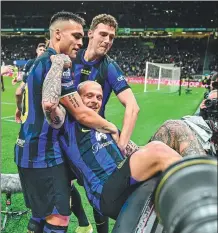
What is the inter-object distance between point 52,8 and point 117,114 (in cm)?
3498

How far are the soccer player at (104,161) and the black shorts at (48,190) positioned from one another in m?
0.12

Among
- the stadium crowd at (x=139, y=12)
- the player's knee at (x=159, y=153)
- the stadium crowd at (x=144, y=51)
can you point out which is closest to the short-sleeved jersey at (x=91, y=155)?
the player's knee at (x=159, y=153)

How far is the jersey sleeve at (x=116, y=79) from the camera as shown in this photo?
2.89m

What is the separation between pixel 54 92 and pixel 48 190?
641 mm

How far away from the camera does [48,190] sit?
234 cm

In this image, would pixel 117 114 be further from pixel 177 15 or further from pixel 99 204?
pixel 177 15

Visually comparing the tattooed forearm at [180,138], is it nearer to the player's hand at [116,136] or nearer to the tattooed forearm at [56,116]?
the player's hand at [116,136]

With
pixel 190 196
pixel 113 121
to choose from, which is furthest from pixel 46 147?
pixel 113 121

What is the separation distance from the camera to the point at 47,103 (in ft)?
6.83

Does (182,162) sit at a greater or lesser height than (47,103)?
greater

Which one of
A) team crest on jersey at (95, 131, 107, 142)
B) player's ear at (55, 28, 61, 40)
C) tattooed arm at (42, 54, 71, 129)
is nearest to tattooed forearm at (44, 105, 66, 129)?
tattooed arm at (42, 54, 71, 129)

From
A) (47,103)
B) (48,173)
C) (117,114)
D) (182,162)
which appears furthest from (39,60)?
(117,114)

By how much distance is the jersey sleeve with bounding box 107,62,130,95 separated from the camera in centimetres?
289

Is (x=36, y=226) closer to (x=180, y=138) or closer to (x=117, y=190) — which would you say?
(x=117, y=190)
